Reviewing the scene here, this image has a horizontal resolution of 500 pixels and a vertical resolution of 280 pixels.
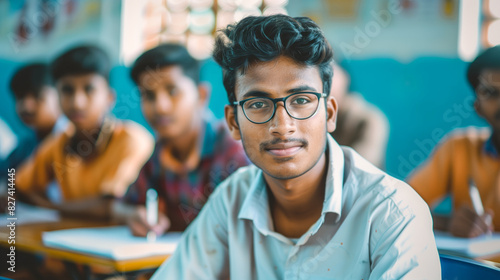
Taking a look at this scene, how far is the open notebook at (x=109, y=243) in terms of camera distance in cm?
165

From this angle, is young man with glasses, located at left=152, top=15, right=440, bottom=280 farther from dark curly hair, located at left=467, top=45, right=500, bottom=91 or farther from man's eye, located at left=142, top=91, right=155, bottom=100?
man's eye, located at left=142, top=91, right=155, bottom=100

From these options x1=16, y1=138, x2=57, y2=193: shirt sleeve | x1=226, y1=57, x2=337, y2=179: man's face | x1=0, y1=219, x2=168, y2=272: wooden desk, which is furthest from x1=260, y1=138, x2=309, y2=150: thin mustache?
x1=16, y1=138, x2=57, y2=193: shirt sleeve

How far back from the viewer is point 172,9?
2.89 m

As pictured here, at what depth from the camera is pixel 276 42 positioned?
3.72 feet

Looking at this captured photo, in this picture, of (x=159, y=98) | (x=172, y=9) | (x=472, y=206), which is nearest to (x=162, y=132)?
(x=159, y=98)

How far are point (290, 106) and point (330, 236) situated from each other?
14.2 inches

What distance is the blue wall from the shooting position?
1.93 m

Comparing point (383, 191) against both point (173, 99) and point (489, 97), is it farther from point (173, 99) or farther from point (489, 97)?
point (173, 99)

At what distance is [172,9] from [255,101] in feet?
6.41

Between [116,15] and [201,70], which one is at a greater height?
[116,15]

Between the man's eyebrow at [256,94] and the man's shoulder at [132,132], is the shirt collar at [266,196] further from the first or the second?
the man's shoulder at [132,132]

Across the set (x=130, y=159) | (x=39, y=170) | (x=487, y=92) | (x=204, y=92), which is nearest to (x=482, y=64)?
(x=487, y=92)

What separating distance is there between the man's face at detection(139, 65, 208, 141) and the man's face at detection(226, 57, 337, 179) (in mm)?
1545

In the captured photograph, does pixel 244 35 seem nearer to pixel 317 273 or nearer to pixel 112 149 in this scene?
pixel 317 273
